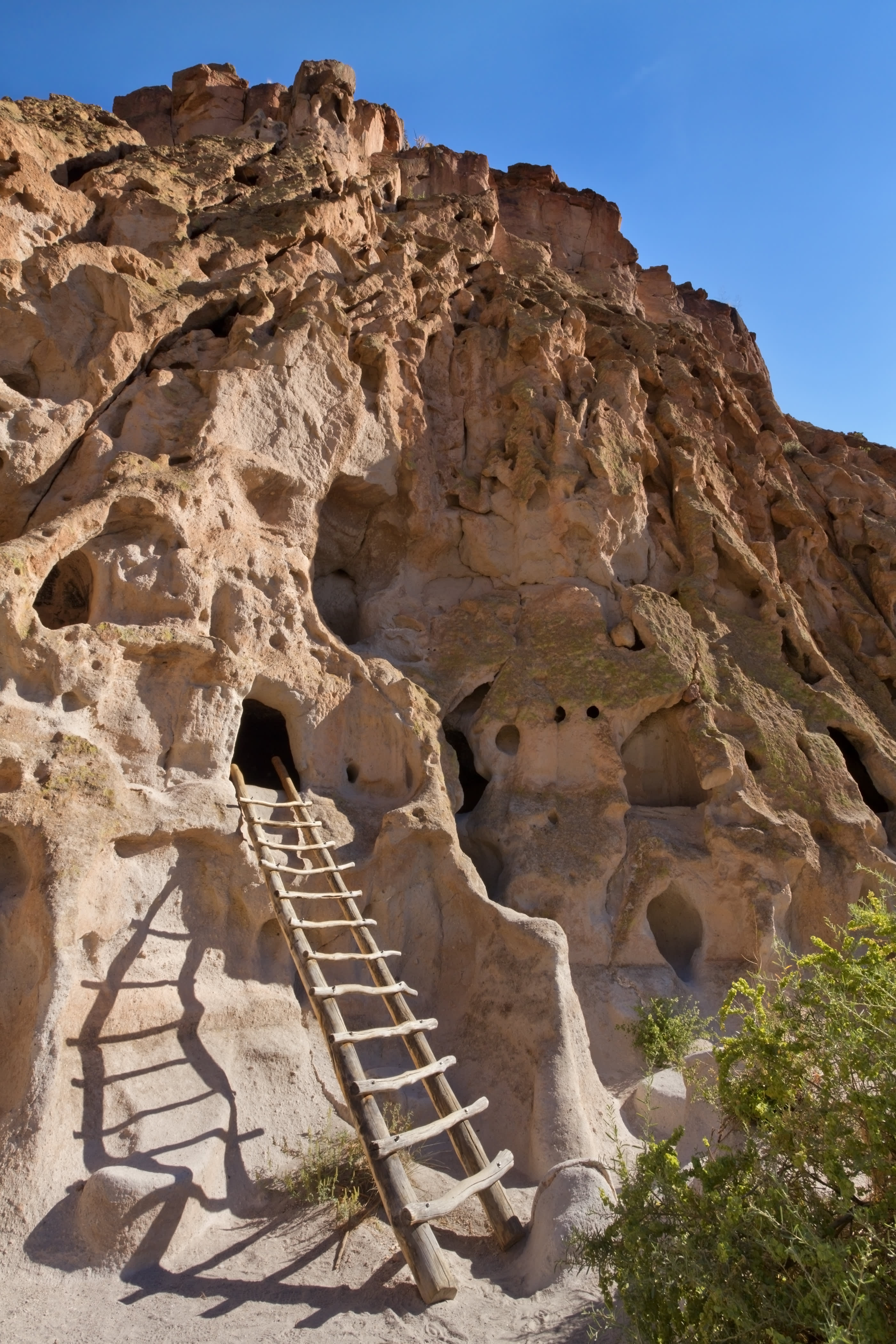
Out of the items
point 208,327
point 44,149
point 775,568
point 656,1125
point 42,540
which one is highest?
point 44,149

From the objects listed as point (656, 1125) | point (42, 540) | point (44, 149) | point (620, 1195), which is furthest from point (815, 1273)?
point (44, 149)

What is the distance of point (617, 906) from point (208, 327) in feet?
23.6

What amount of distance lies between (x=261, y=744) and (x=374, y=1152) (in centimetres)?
541

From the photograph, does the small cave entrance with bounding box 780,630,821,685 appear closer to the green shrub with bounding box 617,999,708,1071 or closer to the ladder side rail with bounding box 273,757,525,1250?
the green shrub with bounding box 617,999,708,1071

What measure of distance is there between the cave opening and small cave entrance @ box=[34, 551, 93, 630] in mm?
3827

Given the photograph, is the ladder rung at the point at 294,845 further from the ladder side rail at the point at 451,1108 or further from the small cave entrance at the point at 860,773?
the small cave entrance at the point at 860,773

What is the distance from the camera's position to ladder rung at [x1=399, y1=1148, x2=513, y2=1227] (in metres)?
4.17

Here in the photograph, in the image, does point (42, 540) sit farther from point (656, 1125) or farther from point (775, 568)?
point (775, 568)

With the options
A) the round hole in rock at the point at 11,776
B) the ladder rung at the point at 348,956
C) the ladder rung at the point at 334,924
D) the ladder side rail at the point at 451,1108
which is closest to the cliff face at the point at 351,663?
the round hole in rock at the point at 11,776

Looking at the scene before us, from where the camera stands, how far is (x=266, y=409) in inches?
341

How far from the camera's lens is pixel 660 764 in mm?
9484

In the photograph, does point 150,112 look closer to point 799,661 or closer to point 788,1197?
point 799,661

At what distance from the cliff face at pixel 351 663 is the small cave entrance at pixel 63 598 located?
0.13 feet

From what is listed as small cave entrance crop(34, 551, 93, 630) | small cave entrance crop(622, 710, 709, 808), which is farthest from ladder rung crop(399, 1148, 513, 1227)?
small cave entrance crop(34, 551, 93, 630)
